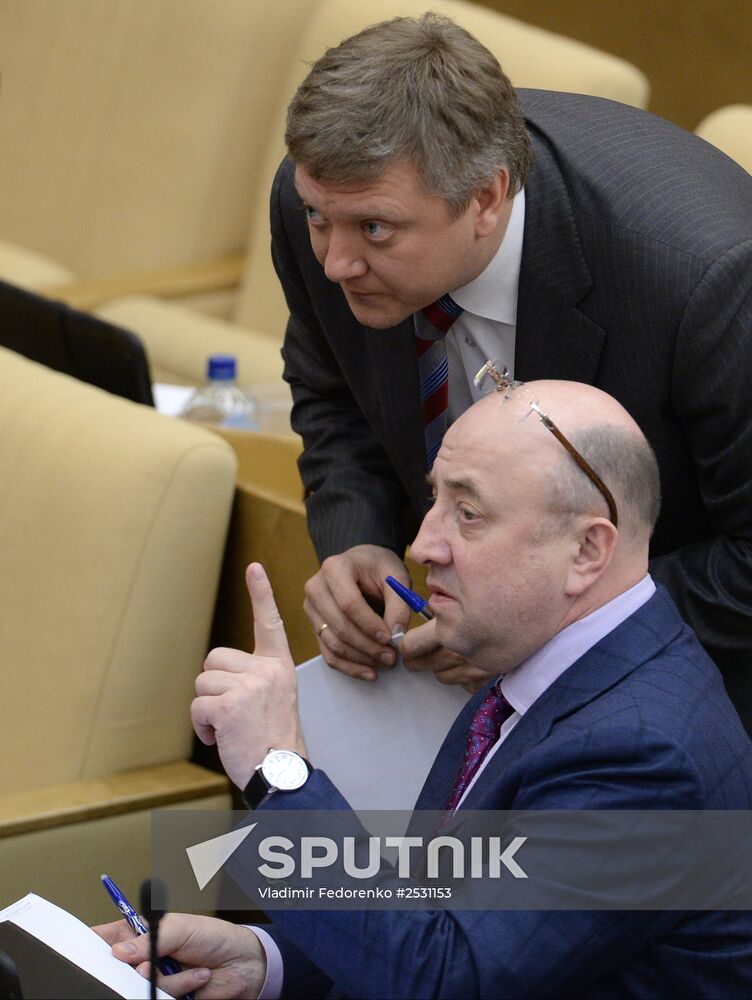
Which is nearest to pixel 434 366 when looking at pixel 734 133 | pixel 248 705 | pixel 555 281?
pixel 555 281

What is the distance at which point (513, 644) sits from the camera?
1.31m

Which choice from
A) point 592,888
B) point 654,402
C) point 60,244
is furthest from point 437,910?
point 60,244

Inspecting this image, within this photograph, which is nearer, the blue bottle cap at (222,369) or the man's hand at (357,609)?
the man's hand at (357,609)

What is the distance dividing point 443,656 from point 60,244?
3149 mm

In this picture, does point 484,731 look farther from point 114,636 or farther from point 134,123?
point 134,123

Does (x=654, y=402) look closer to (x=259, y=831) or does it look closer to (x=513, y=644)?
(x=513, y=644)

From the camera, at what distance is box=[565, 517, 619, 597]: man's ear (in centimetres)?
126

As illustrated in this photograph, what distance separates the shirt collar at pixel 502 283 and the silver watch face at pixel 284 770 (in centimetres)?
55

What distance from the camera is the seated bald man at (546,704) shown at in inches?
46.9

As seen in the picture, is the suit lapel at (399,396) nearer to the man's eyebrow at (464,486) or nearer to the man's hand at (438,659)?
the man's hand at (438,659)

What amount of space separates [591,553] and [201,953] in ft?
1.70

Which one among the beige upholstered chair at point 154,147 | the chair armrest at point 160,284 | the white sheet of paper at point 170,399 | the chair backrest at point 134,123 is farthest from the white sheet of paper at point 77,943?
the chair backrest at point 134,123

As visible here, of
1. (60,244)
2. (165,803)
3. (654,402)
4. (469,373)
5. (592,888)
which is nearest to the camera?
(592,888)

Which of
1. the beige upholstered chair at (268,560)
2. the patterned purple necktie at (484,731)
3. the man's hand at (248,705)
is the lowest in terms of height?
the beige upholstered chair at (268,560)
